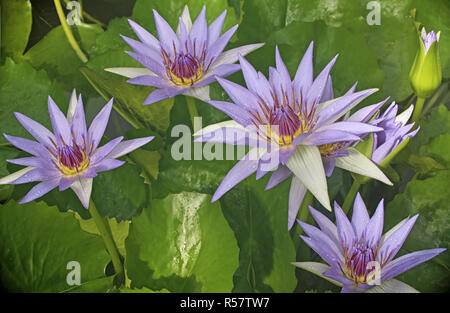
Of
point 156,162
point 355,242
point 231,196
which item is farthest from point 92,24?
point 355,242

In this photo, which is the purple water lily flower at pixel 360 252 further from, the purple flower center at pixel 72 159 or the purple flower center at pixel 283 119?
the purple flower center at pixel 72 159

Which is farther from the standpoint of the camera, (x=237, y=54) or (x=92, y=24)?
(x=92, y=24)

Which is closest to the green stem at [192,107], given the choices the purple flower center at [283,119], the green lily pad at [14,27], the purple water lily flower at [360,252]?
the purple flower center at [283,119]

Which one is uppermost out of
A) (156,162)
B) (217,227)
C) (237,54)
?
(237,54)

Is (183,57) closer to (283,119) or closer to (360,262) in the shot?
(283,119)

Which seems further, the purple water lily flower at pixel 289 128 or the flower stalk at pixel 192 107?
the flower stalk at pixel 192 107

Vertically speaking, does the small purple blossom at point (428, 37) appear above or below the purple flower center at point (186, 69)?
above

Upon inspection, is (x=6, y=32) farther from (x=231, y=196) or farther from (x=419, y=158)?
(x=419, y=158)
